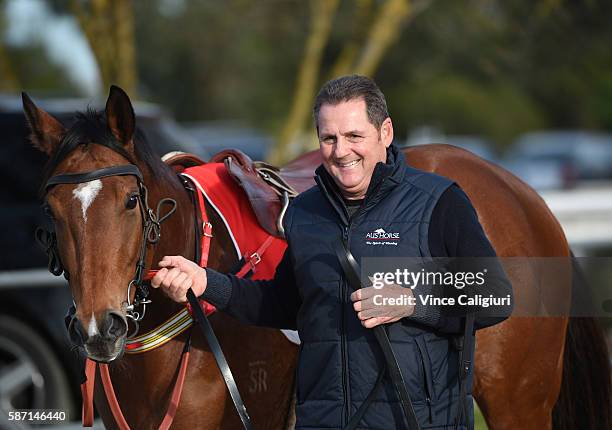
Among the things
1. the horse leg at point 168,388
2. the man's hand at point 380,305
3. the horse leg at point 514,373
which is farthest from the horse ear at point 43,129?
the horse leg at point 514,373

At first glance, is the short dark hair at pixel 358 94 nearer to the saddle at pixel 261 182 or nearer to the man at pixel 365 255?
the man at pixel 365 255

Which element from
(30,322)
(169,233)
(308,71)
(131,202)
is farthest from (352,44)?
(131,202)

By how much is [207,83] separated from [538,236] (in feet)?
75.0

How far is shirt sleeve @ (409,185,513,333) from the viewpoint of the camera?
290cm

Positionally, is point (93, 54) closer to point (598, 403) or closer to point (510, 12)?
point (510, 12)

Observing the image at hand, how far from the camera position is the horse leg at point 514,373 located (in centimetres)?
419

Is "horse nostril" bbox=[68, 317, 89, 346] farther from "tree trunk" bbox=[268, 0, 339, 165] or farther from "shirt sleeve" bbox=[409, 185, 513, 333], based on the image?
"tree trunk" bbox=[268, 0, 339, 165]

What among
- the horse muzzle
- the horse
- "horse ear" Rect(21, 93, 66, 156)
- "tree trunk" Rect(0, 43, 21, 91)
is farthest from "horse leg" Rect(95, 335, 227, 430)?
"tree trunk" Rect(0, 43, 21, 91)

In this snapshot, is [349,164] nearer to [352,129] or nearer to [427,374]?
[352,129]

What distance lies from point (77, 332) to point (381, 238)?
97 cm

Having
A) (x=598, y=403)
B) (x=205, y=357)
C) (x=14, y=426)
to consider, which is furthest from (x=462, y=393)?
(x=14, y=426)

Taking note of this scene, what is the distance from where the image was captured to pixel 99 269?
295 centimetres

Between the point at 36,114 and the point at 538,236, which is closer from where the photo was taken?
the point at 36,114

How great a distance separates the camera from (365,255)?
9.53 feet
